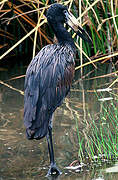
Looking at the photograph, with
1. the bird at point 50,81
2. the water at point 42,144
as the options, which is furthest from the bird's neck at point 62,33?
the water at point 42,144

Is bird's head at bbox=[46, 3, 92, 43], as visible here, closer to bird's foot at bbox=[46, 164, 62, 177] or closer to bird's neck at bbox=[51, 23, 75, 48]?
bird's neck at bbox=[51, 23, 75, 48]

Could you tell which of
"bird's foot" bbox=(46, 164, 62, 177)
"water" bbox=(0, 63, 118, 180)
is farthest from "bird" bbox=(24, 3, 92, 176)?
"water" bbox=(0, 63, 118, 180)

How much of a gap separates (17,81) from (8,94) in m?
0.60

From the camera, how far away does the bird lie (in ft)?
13.6

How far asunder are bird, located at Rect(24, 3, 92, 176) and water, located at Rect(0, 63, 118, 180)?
19 centimetres

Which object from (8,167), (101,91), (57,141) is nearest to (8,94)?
(101,91)

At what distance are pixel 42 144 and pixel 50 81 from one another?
2.96 ft

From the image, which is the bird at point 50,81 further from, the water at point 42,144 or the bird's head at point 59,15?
the water at point 42,144

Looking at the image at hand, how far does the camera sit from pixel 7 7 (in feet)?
25.0

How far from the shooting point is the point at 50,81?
4438 millimetres

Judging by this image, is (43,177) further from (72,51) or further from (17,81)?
(17,81)

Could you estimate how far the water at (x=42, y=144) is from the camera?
4.22 metres

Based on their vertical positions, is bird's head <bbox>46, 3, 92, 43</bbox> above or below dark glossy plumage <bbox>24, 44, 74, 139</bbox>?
above

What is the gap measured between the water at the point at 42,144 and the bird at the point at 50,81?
7.5 inches
